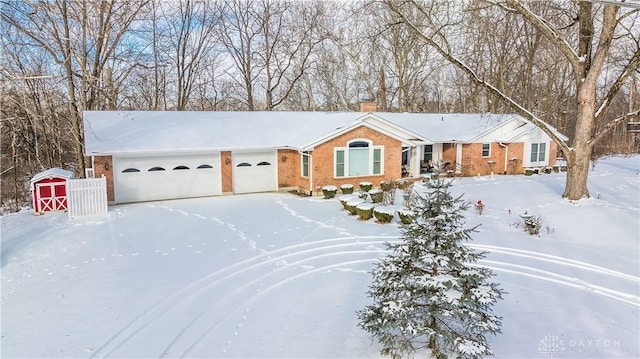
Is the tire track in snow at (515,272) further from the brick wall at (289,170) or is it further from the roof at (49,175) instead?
the roof at (49,175)

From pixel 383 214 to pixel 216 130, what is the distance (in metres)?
9.96

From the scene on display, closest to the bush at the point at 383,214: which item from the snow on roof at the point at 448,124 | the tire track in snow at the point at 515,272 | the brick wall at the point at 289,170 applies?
the tire track in snow at the point at 515,272

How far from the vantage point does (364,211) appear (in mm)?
13109

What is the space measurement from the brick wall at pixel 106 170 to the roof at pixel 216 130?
0.43 m

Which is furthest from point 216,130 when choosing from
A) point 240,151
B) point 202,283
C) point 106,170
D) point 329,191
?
point 202,283

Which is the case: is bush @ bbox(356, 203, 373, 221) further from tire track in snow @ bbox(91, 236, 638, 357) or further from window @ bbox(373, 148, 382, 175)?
window @ bbox(373, 148, 382, 175)

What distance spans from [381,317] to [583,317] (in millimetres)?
4023

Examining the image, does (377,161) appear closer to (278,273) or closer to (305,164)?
(305,164)

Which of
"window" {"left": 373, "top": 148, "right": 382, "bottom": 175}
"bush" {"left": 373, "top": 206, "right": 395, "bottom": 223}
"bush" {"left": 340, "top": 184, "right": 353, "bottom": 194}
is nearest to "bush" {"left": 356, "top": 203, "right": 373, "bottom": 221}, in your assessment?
"bush" {"left": 373, "top": 206, "right": 395, "bottom": 223}

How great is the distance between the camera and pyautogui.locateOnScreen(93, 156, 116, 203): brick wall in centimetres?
1541

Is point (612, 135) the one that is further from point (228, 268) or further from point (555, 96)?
point (228, 268)

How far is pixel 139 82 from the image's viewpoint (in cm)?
2906

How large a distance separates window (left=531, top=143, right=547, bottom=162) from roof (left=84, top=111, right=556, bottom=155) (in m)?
2.64

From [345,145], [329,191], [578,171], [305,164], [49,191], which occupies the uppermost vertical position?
[345,145]
